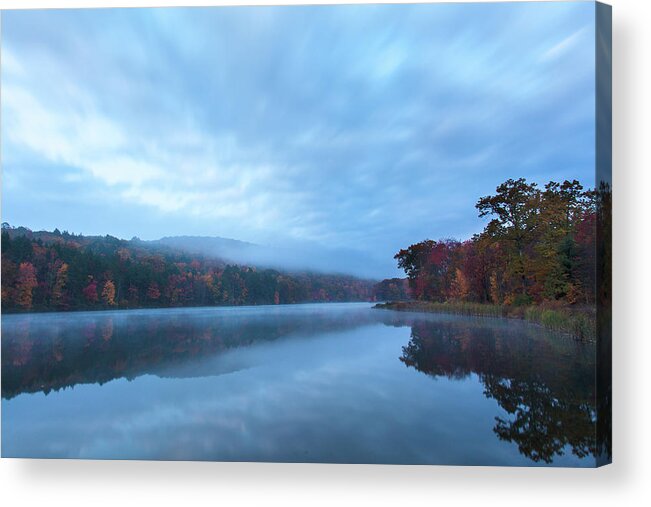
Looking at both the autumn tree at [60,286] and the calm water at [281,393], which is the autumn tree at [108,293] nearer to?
the calm water at [281,393]

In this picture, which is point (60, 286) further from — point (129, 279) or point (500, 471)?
point (500, 471)

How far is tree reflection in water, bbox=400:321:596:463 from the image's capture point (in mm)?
3758

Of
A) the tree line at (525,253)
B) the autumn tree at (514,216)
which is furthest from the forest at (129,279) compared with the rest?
the autumn tree at (514,216)

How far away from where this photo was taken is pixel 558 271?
14.5ft

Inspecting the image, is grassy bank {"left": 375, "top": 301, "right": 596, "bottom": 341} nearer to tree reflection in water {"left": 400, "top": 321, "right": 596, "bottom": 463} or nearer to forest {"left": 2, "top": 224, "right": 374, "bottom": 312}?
tree reflection in water {"left": 400, "top": 321, "right": 596, "bottom": 463}

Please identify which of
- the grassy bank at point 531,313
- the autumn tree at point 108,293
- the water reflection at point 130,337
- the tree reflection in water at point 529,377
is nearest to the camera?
the tree reflection in water at point 529,377

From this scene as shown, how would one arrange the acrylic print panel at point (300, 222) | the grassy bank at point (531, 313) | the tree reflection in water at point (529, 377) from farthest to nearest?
the grassy bank at point (531, 313), the acrylic print panel at point (300, 222), the tree reflection in water at point (529, 377)

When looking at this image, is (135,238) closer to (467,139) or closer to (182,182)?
(182,182)

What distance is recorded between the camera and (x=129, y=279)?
527 centimetres

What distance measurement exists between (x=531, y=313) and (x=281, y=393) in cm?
329

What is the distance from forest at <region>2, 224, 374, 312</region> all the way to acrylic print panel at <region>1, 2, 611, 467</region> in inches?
1.1

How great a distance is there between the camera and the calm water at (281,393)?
12.4 feet

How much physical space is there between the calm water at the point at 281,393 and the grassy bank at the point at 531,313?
0.43 ft

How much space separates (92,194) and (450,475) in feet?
17.5
